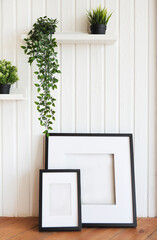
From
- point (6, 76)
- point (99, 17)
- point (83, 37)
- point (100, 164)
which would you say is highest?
point (99, 17)

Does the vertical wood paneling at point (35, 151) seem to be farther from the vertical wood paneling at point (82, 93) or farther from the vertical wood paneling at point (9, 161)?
the vertical wood paneling at point (82, 93)

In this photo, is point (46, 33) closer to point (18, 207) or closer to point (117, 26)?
point (117, 26)

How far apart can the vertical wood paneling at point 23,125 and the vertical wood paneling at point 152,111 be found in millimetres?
707

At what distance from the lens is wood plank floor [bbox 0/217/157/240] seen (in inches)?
53.8

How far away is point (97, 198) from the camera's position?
155cm

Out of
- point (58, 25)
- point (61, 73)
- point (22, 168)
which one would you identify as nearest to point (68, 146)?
point (22, 168)

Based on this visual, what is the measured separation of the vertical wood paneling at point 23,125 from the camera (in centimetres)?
160

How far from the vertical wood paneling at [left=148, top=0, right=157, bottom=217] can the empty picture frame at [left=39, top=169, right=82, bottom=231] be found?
45 cm

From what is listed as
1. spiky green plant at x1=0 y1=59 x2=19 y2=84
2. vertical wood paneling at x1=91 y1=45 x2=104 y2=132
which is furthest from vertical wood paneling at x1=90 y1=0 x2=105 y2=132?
spiky green plant at x1=0 y1=59 x2=19 y2=84

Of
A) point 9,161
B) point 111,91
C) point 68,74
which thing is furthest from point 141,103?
point 9,161

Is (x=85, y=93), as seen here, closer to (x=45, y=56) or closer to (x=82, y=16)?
(x=45, y=56)

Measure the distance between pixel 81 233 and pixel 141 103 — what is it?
787mm

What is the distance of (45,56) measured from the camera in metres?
1.47

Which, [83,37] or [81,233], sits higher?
[83,37]
